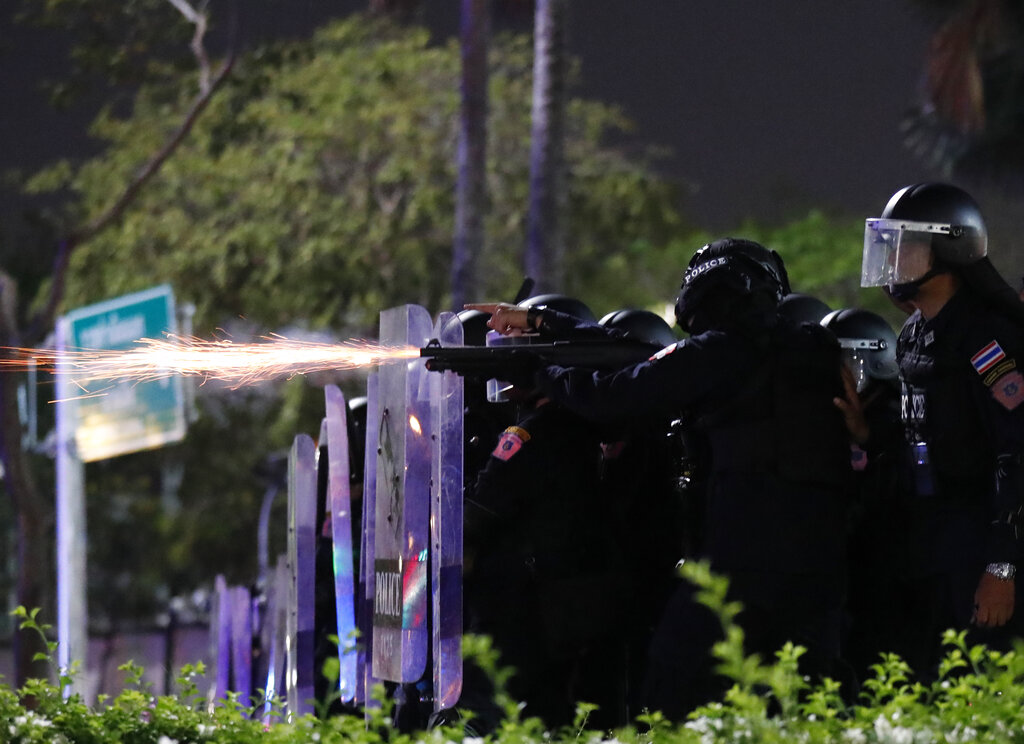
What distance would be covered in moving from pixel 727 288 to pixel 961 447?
30.6 inches

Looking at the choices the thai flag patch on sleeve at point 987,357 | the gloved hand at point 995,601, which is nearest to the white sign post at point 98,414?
the thai flag patch on sleeve at point 987,357

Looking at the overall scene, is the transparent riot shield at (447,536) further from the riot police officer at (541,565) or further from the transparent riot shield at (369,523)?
the transparent riot shield at (369,523)

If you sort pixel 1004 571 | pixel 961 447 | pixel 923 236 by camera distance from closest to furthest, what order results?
pixel 1004 571, pixel 961 447, pixel 923 236

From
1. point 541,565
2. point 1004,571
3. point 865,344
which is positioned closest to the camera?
point 1004,571

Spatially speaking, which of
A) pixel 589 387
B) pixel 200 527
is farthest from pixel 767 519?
pixel 200 527

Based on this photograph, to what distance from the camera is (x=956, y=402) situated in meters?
5.16

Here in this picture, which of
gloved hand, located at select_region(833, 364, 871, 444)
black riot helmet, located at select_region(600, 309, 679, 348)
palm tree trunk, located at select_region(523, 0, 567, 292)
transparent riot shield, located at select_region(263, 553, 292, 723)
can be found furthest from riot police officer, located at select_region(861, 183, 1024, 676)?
palm tree trunk, located at select_region(523, 0, 567, 292)

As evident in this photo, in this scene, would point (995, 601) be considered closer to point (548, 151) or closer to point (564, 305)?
point (564, 305)

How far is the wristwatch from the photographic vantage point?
4.94 metres

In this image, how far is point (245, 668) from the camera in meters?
10.4

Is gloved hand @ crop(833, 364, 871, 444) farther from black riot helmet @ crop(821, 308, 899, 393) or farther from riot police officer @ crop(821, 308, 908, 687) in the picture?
black riot helmet @ crop(821, 308, 899, 393)

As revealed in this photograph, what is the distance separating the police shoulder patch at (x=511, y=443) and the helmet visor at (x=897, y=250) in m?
1.13

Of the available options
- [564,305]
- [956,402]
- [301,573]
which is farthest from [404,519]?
[301,573]

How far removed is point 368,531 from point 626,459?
0.98m
